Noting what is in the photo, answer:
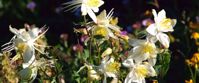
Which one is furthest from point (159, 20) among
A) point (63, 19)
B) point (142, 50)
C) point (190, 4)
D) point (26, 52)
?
point (63, 19)

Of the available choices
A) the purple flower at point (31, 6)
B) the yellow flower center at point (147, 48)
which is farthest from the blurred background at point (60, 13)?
the yellow flower center at point (147, 48)

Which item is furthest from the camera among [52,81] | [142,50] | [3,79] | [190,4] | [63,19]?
[63,19]

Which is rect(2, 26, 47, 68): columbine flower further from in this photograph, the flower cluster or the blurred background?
the blurred background

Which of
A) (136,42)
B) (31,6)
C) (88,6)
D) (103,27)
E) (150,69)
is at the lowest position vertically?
(150,69)

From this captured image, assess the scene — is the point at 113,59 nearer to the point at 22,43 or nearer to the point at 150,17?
the point at 22,43

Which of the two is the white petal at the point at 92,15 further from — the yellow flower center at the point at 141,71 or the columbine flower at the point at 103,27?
the yellow flower center at the point at 141,71

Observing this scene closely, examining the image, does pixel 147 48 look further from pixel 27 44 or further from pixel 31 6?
pixel 31 6

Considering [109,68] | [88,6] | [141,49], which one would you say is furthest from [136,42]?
[88,6]
